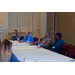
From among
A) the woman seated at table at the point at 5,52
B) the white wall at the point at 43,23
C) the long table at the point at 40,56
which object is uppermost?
the white wall at the point at 43,23

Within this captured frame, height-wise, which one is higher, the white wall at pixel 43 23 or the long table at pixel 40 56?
the white wall at pixel 43 23

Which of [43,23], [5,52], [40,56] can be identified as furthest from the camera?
[43,23]

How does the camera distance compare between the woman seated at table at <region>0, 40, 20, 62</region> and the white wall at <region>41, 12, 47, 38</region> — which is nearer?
the woman seated at table at <region>0, 40, 20, 62</region>

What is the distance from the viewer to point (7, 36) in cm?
934

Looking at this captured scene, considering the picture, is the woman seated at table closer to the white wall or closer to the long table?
the long table

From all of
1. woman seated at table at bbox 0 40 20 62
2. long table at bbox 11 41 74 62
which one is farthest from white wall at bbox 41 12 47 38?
woman seated at table at bbox 0 40 20 62

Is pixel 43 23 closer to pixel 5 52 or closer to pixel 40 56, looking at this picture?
pixel 40 56

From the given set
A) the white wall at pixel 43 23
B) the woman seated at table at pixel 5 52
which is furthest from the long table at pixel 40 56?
the white wall at pixel 43 23

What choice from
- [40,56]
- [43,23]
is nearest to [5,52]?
[40,56]

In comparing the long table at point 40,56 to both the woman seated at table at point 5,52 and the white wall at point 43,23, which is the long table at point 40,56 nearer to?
the woman seated at table at point 5,52

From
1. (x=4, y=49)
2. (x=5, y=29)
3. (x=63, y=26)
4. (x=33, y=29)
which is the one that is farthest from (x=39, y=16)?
(x=4, y=49)

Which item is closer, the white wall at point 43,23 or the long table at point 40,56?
the long table at point 40,56
